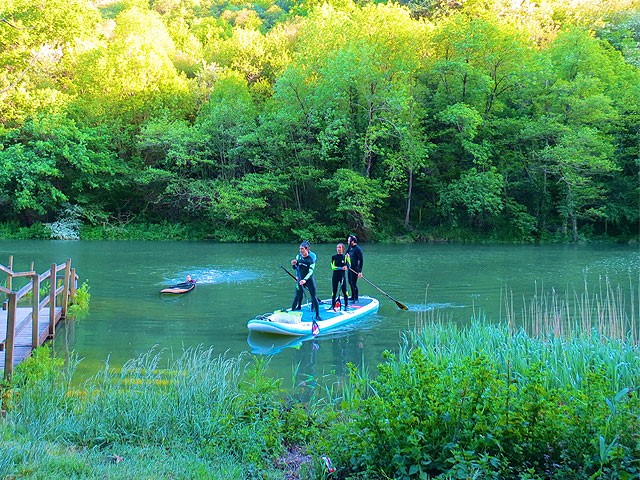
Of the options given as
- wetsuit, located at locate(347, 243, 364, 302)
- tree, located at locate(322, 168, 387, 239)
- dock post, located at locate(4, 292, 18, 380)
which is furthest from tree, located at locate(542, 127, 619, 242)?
dock post, located at locate(4, 292, 18, 380)

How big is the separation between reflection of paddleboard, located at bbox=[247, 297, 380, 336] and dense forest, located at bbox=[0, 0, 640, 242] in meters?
22.4

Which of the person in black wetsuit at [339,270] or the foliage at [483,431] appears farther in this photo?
the person in black wetsuit at [339,270]

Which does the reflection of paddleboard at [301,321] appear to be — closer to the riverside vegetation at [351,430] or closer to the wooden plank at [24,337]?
the wooden plank at [24,337]

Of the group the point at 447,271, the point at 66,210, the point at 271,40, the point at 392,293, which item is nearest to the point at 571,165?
the point at 447,271

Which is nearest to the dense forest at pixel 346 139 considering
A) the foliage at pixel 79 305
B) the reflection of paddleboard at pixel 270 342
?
the foliage at pixel 79 305

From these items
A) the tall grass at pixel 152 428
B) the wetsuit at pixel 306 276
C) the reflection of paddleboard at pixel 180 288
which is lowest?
the tall grass at pixel 152 428

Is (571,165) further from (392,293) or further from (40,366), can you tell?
(40,366)

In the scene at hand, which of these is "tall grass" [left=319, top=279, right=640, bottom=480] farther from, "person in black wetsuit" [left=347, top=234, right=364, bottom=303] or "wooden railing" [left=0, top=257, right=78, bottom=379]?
"person in black wetsuit" [left=347, top=234, right=364, bottom=303]

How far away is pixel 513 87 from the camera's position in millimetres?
37312

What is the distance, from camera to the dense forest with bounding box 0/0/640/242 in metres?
35.6

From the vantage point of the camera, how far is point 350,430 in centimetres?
440

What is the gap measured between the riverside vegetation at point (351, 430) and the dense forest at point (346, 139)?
98.0ft

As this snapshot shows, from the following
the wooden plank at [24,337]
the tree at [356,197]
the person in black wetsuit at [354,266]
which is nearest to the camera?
the wooden plank at [24,337]

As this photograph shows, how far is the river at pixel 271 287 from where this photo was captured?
10.6 m
